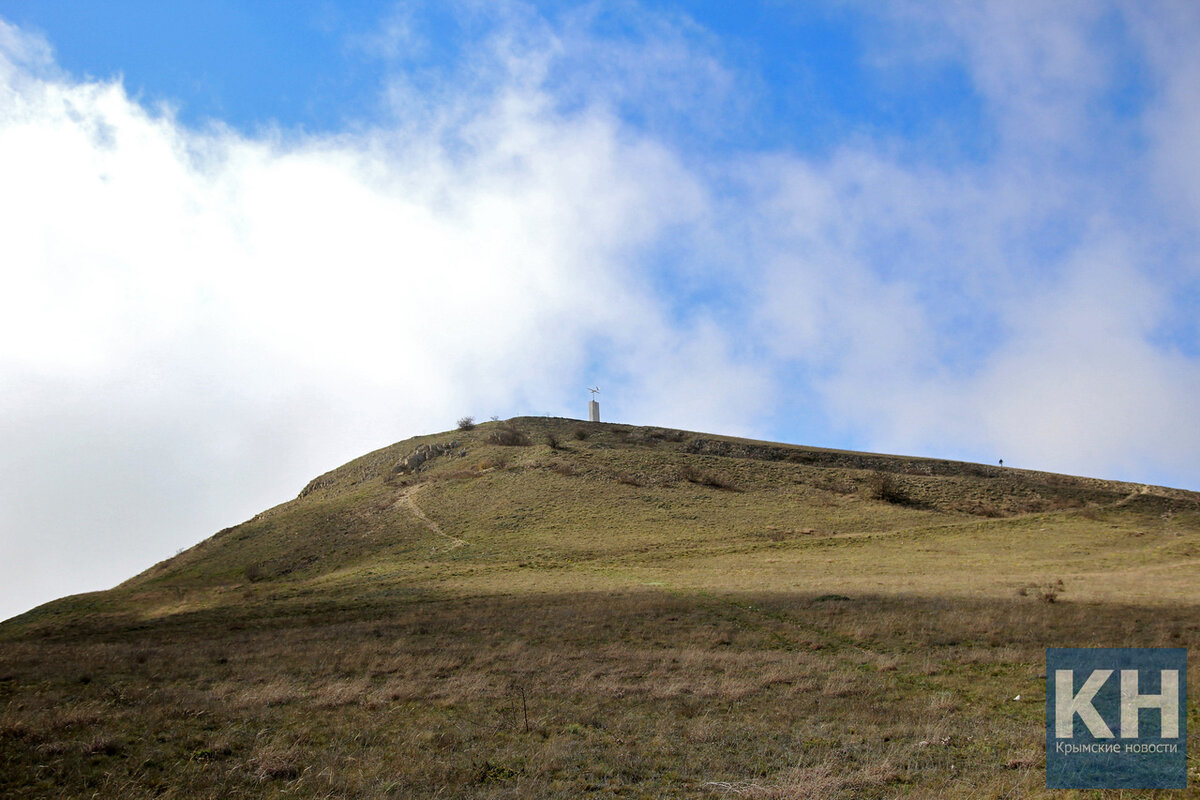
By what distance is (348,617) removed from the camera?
26484 millimetres

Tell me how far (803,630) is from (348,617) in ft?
56.6

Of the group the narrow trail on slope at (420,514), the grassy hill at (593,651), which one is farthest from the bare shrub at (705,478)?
the narrow trail on slope at (420,514)

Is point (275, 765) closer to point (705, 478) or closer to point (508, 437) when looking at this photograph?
point (705, 478)

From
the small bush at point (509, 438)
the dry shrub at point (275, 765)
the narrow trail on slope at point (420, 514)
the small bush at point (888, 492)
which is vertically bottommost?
the dry shrub at point (275, 765)

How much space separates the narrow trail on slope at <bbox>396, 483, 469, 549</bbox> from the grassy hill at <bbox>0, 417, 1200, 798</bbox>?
50cm

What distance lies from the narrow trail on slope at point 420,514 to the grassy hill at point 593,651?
50cm

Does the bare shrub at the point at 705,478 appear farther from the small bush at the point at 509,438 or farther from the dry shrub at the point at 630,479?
the small bush at the point at 509,438

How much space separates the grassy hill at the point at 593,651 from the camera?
9367mm

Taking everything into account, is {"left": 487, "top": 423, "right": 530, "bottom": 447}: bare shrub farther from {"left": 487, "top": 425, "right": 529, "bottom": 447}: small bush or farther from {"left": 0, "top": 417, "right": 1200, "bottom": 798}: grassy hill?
{"left": 0, "top": 417, "right": 1200, "bottom": 798}: grassy hill

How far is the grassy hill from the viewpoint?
30.7 ft

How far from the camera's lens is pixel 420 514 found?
5547 cm

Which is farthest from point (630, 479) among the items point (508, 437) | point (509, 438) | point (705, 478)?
point (508, 437)

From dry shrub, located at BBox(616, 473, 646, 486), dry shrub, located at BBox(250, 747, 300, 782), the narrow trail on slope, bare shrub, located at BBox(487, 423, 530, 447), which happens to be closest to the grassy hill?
dry shrub, located at BBox(250, 747, 300, 782)

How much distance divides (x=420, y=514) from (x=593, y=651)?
132ft
